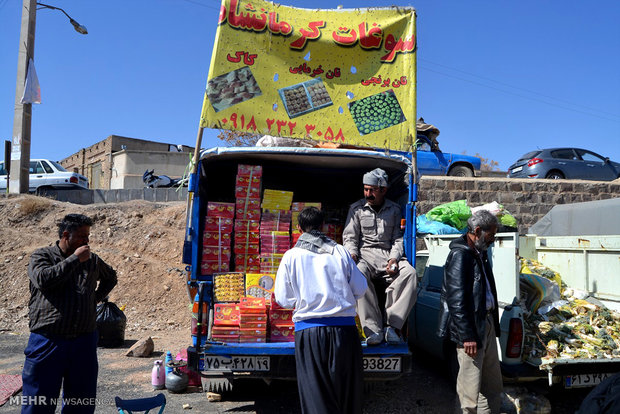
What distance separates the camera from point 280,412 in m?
4.48

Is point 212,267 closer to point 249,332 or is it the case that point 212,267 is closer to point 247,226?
point 247,226

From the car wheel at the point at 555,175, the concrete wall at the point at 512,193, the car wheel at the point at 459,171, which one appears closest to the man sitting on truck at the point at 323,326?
the concrete wall at the point at 512,193

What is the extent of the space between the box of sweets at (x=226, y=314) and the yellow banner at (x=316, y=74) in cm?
177

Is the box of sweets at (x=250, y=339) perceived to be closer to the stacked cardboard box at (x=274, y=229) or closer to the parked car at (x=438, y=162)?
the stacked cardboard box at (x=274, y=229)

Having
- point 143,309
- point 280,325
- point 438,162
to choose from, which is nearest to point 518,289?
point 280,325

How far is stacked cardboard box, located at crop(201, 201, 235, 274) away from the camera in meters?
4.70

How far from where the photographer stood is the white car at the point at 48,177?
1566 centimetres

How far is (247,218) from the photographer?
195 inches

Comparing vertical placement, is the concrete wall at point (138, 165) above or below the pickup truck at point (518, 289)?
above

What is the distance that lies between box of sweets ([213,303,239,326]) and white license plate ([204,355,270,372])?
0.32m

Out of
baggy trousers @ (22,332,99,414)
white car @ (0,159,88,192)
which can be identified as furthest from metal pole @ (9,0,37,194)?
baggy trousers @ (22,332,99,414)

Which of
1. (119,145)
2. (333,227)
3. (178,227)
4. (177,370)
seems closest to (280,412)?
(177,370)

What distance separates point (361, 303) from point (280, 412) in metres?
1.41

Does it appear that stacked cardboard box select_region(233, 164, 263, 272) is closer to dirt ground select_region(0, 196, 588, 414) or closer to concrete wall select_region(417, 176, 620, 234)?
dirt ground select_region(0, 196, 588, 414)
